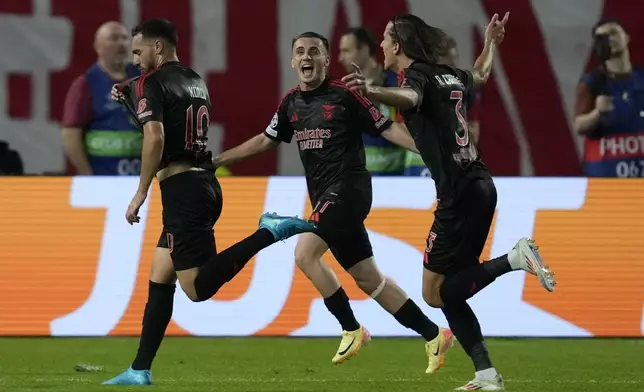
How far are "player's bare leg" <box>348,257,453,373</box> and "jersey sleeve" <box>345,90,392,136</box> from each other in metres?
0.82

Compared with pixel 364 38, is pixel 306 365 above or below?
below

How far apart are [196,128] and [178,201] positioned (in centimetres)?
43

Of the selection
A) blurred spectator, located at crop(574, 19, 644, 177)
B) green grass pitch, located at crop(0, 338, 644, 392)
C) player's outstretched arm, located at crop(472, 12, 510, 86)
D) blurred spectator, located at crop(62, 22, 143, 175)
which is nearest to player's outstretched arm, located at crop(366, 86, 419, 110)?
player's outstretched arm, located at crop(472, 12, 510, 86)

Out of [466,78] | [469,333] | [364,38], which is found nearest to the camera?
[469,333]

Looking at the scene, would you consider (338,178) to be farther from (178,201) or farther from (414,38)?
(414,38)

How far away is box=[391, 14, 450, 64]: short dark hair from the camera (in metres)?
8.18

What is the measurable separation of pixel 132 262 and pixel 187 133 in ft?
10.6

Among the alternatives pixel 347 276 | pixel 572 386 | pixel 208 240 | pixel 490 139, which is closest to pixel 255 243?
pixel 208 240

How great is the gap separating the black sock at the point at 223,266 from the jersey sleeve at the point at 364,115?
110 cm

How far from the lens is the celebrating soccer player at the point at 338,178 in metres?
9.11

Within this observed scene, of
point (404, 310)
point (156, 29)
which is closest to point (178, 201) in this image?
point (156, 29)

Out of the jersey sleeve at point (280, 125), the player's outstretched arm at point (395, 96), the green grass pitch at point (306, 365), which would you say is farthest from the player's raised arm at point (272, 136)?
the player's outstretched arm at point (395, 96)

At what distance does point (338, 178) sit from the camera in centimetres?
913

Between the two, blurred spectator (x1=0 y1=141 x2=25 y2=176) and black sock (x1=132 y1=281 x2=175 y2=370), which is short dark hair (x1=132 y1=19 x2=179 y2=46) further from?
blurred spectator (x1=0 y1=141 x2=25 y2=176)
